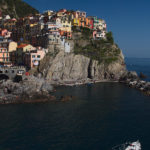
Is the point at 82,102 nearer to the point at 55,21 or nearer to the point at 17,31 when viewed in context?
the point at 55,21

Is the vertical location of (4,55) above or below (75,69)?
above

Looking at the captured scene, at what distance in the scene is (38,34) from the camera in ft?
382

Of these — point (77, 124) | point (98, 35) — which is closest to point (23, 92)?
point (77, 124)

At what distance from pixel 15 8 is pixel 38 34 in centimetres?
6939

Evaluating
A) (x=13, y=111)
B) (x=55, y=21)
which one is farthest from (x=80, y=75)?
(x=13, y=111)

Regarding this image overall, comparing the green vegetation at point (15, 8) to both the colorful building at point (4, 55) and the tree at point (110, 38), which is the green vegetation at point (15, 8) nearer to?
the colorful building at point (4, 55)

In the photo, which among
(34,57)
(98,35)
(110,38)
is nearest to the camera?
(34,57)

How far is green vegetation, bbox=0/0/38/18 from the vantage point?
167 m

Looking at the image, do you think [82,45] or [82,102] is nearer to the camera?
[82,102]

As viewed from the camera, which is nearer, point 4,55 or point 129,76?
point 4,55

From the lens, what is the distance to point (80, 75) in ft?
346

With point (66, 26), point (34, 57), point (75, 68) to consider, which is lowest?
point (75, 68)

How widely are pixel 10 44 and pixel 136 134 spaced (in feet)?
253

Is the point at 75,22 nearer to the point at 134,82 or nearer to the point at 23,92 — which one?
the point at 134,82
